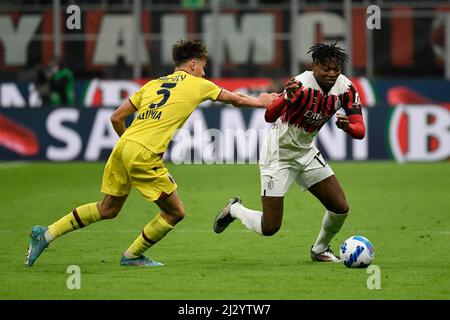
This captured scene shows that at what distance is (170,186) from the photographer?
31.9ft

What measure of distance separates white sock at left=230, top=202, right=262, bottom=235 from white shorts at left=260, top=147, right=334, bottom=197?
331mm

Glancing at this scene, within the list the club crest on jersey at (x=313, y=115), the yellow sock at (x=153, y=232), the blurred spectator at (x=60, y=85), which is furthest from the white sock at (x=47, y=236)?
the blurred spectator at (x=60, y=85)

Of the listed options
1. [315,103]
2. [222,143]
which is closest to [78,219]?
[315,103]

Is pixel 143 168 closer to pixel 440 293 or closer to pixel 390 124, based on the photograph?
pixel 440 293

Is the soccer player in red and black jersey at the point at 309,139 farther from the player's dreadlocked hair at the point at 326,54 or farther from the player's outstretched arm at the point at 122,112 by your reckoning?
the player's outstretched arm at the point at 122,112

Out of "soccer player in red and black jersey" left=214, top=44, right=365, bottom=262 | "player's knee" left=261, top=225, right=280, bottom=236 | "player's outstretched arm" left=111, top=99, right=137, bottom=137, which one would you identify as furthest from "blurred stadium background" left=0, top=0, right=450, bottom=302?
"player's outstretched arm" left=111, top=99, right=137, bottom=137

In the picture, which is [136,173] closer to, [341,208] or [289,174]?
[289,174]

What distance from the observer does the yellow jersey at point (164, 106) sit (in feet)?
32.0

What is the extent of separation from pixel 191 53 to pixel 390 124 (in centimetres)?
1339

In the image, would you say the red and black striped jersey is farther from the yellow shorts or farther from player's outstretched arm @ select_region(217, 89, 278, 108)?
the yellow shorts

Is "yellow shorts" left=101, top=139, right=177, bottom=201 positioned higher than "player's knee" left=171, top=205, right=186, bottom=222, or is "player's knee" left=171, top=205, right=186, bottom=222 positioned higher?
"yellow shorts" left=101, top=139, right=177, bottom=201

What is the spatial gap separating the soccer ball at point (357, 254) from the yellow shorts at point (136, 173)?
5.55ft

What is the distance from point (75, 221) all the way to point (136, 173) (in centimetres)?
73

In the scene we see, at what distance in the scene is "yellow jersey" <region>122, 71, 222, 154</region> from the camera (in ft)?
32.0
